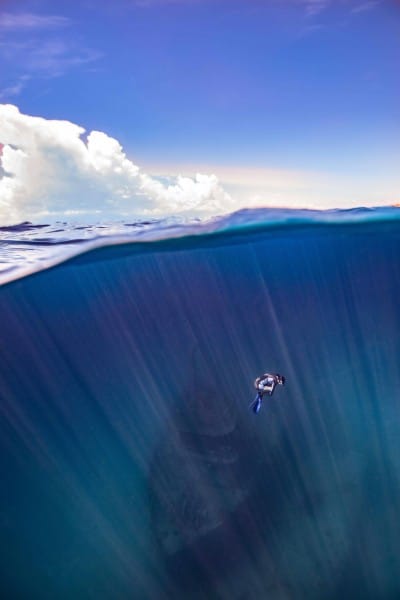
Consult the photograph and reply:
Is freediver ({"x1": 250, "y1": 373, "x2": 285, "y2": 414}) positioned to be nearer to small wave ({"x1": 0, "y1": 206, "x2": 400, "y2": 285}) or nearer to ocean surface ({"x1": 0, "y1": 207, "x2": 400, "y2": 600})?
ocean surface ({"x1": 0, "y1": 207, "x2": 400, "y2": 600})

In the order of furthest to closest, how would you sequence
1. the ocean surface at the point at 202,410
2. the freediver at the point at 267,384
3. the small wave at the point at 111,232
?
the small wave at the point at 111,232, the ocean surface at the point at 202,410, the freediver at the point at 267,384

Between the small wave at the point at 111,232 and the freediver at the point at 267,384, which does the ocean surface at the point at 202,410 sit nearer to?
the small wave at the point at 111,232

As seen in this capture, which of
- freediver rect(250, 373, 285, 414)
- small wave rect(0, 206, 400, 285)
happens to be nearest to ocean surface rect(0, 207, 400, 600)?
small wave rect(0, 206, 400, 285)

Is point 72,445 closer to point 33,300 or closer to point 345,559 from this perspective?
point 33,300

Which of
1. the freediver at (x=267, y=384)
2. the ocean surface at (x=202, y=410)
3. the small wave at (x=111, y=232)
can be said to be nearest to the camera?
the freediver at (x=267, y=384)

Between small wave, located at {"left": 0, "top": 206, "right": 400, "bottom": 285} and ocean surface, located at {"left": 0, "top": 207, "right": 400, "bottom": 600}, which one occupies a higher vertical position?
small wave, located at {"left": 0, "top": 206, "right": 400, "bottom": 285}

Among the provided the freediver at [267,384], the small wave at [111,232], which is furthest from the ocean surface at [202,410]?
the freediver at [267,384]

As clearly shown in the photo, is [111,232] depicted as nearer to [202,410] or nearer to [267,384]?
[202,410]

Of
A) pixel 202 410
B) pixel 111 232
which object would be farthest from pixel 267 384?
pixel 111 232
